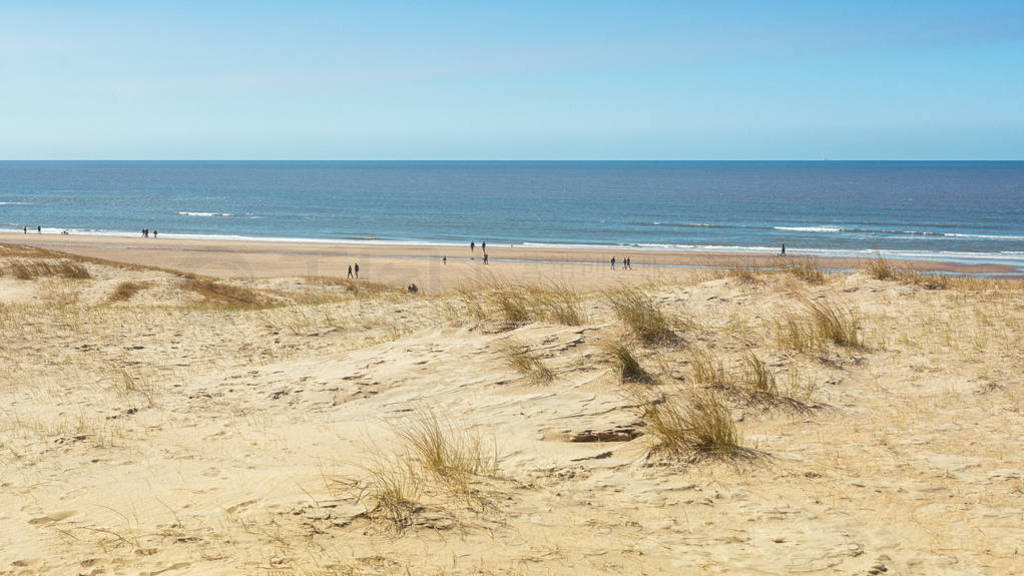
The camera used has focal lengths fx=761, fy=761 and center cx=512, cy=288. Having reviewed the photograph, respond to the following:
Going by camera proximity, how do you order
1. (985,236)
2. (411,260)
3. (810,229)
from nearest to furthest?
(411,260) → (985,236) → (810,229)

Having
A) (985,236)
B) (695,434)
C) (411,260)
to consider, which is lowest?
(411,260)

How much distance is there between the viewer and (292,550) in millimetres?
4328

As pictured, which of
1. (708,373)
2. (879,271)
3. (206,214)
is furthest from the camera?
(206,214)

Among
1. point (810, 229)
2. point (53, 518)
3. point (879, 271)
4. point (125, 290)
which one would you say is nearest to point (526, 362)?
point (53, 518)

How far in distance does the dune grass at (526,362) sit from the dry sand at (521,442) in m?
0.08

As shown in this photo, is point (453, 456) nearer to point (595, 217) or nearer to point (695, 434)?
point (695, 434)

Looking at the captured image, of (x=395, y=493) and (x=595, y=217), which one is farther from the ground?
(x=595, y=217)

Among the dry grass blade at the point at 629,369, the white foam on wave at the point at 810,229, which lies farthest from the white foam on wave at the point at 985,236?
the dry grass blade at the point at 629,369

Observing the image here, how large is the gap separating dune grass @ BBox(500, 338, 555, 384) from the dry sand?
0.26 feet

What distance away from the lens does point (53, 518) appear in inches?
200

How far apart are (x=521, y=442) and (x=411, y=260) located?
39.6 metres

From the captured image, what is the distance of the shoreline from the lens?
3738 cm

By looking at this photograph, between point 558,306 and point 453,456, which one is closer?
point 453,456

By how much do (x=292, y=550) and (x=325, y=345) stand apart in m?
7.09
